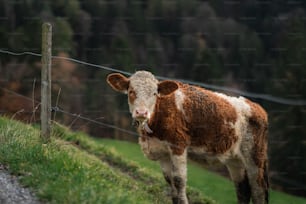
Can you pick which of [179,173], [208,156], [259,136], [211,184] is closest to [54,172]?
[179,173]

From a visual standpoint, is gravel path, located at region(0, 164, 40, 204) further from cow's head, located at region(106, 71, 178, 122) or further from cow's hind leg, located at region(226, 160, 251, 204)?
cow's hind leg, located at region(226, 160, 251, 204)

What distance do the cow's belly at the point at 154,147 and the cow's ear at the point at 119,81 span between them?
2.06 ft

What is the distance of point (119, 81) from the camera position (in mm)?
7219

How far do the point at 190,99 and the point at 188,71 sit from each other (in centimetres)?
1316

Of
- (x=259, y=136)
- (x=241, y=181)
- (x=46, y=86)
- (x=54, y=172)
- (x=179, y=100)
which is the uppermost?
(x=46, y=86)

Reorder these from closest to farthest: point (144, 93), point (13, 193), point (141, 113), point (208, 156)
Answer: point (13, 193) → point (141, 113) → point (144, 93) → point (208, 156)

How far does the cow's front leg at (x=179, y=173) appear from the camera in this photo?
24.1ft

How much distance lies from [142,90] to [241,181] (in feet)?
7.77

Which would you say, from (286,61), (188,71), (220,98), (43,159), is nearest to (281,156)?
(286,61)

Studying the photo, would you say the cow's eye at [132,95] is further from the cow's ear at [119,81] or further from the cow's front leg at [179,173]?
the cow's front leg at [179,173]

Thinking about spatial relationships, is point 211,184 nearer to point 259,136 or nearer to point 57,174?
point 259,136

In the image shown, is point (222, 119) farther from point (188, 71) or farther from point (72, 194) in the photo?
point (188, 71)

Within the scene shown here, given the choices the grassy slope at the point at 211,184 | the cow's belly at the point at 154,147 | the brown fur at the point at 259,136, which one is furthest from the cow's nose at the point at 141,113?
Answer: the grassy slope at the point at 211,184

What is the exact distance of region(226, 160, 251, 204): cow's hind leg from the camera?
8.57m
